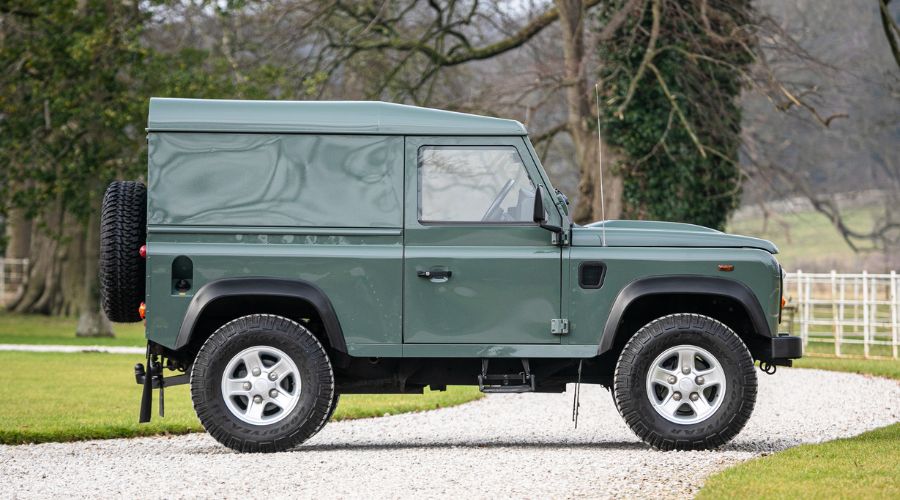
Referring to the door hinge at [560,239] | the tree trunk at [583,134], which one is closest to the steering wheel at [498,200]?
the door hinge at [560,239]

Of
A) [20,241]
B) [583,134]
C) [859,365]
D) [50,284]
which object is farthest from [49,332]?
[859,365]

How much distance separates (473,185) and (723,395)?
7.26 ft

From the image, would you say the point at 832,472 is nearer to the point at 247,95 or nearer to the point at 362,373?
the point at 362,373

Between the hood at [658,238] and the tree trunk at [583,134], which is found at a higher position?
the tree trunk at [583,134]

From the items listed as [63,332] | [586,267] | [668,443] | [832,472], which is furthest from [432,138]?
[63,332]

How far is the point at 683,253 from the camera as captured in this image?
8.95 meters

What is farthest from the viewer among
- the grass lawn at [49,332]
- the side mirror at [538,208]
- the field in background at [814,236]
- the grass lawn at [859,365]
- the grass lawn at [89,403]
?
the field in background at [814,236]

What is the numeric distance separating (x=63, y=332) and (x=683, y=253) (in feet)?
76.0

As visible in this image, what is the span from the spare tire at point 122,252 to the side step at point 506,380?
238cm

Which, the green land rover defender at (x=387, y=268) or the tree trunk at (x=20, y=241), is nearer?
the green land rover defender at (x=387, y=268)

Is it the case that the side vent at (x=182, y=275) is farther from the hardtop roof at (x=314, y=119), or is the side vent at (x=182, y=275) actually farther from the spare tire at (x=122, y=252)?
the hardtop roof at (x=314, y=119)

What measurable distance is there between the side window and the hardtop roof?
15cm

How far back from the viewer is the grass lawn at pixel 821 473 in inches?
268

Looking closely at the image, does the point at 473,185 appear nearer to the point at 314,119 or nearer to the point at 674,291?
the point at 314,119
